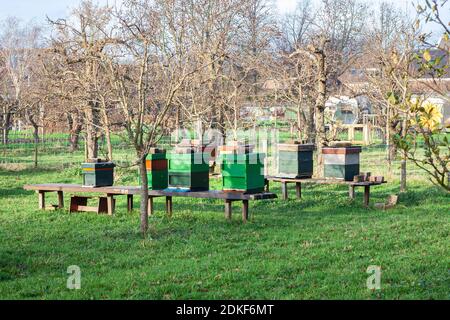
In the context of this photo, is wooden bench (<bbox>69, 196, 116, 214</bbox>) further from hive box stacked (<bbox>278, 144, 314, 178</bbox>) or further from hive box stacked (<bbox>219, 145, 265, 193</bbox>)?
hive box stacked (<bbox>278, 144, 314, 178</bbox>)

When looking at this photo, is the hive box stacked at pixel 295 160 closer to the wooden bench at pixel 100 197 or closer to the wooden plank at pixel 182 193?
the wooden plank at pixel 182 193

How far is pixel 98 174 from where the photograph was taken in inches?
440

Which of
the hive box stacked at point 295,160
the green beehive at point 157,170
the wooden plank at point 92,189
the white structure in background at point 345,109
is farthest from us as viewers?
the white structure in background at point 345,109

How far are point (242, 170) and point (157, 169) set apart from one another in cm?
154

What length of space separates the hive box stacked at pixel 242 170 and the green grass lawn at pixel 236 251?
55 centimetres

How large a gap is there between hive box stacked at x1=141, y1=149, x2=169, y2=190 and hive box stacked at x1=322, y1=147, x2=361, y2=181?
10.2ft

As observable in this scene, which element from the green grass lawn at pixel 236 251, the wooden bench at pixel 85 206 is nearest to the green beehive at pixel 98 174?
the wooden bench at pixel 85 206

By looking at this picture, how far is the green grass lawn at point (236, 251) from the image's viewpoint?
6172 millimetres

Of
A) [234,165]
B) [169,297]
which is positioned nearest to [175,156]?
[234,165]

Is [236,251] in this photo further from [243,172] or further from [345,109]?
[345,109]

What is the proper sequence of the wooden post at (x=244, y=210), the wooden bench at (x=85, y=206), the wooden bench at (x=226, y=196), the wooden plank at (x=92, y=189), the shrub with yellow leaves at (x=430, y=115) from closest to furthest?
1. the shrub with yellow leaves at (x=430, y=115)
2. the wooden bench at (x=226, y=196)
3. the wooden post at (x=244, y=210)
4. the wooden plank at (x=92, y=189)
5. the wooden bench at (x=85, y=206)

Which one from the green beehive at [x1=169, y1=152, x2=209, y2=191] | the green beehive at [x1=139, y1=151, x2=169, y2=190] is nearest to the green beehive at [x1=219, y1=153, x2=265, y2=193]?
the green beehive at [x1=169, y1=152, x2=209, y2=191]

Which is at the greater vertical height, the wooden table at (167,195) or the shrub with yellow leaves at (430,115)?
the shrub with yellow leaves at (430,115)

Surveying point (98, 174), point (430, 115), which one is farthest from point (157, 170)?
point (430, 115)
